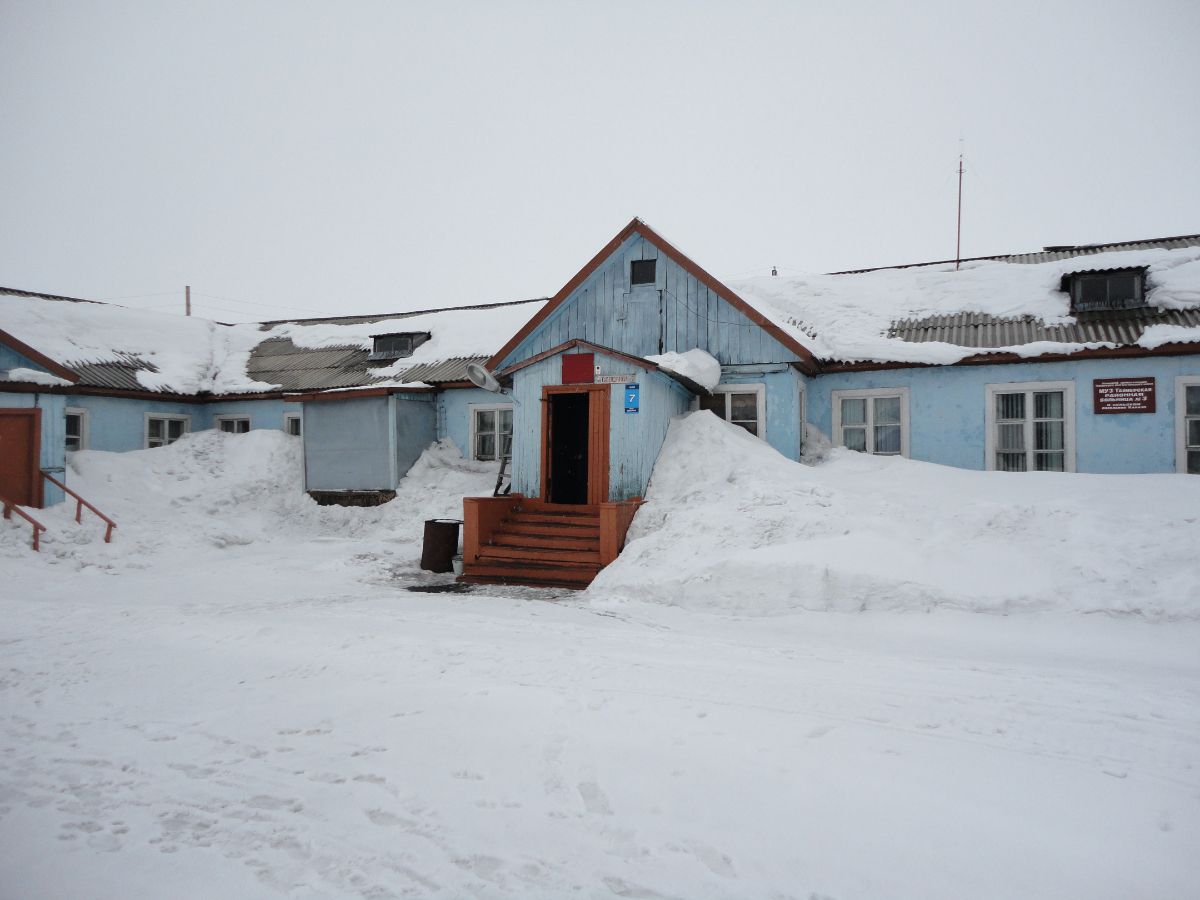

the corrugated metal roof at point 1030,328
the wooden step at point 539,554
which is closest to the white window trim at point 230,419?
the wooden step at point 539,554

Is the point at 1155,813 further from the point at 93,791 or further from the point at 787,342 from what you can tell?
the point at 787,342

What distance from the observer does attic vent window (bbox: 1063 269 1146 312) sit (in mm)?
14547

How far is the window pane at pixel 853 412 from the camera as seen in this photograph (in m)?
15.5

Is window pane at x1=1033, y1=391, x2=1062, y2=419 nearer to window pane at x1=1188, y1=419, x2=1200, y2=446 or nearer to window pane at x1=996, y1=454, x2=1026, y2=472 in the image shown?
window pane at x1=996, y1=454, x2=1026, y2=472

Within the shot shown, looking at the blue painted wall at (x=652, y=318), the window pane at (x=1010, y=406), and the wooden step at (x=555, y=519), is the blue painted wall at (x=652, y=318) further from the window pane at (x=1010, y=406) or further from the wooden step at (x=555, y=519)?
the wooden step at (x=555, y=519)

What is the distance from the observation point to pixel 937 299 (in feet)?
55.0

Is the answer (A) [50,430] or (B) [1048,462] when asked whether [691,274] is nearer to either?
(B) [1048,462]

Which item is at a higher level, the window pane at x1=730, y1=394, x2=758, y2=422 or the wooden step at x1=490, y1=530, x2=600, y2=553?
the window pane at x1=730, y1=394, x2=758, y2=422

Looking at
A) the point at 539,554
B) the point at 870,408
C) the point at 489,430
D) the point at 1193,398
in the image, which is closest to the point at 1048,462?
the point at 1193,398

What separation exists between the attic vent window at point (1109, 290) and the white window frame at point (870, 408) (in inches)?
154

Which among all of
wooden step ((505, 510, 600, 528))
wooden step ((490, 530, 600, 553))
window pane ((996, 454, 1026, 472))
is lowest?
wooden step ((490, 530, 600, 553))

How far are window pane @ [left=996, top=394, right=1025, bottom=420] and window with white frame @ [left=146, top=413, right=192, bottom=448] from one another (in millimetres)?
20728

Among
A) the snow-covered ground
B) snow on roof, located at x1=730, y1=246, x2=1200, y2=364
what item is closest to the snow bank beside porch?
the snow-covered ground

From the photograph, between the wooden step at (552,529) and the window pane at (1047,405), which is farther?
the window pane at (1047,405)
